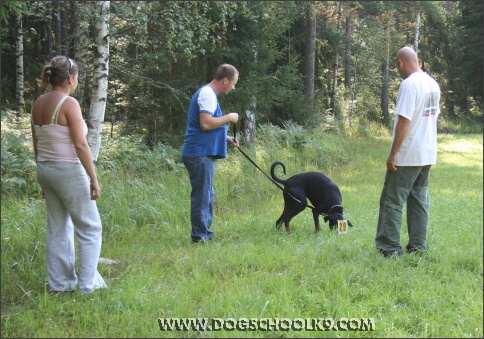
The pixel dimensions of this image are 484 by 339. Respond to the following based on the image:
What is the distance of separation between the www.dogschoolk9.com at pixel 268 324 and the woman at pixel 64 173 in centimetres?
98

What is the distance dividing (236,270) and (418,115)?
7.73 ft

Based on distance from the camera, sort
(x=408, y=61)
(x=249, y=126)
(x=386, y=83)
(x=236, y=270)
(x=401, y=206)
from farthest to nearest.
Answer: (x=386, y=83) < (x=249, y=126) < (x=401, y=206) < (x=408, y=61) < (x=236, y=270)

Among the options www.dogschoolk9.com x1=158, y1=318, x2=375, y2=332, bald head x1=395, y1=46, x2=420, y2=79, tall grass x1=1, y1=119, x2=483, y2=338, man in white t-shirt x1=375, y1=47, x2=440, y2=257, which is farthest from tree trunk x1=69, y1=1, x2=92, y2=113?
www.dogschoolk9.com x1=158, y1=318, x2=375, y2=332

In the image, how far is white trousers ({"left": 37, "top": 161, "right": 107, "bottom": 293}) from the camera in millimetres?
3527

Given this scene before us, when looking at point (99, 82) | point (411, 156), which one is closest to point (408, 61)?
point (411, 156)

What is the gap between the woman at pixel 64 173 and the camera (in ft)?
11.4

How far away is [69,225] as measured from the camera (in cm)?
381

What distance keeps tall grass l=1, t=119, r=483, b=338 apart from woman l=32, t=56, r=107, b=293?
0.32 m

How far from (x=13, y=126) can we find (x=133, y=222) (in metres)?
3.50

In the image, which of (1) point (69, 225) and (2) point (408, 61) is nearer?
(1) point (69, 225)

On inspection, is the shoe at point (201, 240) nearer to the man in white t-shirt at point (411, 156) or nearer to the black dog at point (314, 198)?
the black dog at point (314, 198)

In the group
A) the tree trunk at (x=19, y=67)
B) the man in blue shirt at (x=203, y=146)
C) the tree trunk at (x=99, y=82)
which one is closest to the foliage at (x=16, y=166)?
the tree trunk at (x=99, y=82)

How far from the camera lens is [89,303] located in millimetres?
3451

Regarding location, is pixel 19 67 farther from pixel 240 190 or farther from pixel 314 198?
pixel 314 198
